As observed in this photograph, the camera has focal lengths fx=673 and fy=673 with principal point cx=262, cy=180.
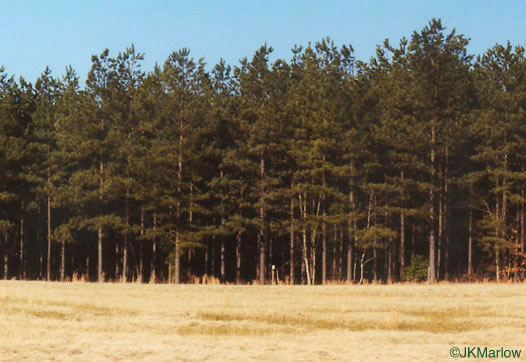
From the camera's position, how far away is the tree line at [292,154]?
46188 millimetres

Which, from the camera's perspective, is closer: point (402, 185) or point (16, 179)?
point (402, 185)

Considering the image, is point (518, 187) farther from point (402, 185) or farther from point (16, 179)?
point (16, 179)

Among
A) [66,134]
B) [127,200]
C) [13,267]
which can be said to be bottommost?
[13,267]

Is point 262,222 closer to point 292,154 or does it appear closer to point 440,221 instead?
point 292,154

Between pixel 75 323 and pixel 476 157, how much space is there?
115 ft

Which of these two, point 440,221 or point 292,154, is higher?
point 292,154

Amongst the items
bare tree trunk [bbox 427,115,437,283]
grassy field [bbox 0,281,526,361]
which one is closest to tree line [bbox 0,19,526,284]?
bare tree trunk [bbox 427,115,437,283]

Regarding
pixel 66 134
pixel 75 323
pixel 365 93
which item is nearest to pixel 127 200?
pixel 66 134

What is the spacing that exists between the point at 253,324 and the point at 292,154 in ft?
96.2

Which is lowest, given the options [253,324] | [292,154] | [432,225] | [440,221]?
[253,324]

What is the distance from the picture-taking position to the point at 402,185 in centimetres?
4666

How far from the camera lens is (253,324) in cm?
1852

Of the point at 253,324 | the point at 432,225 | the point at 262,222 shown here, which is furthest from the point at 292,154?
the point at 253,324

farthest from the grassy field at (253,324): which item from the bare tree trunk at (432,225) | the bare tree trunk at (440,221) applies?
the bare tree trunk at (440,221)
